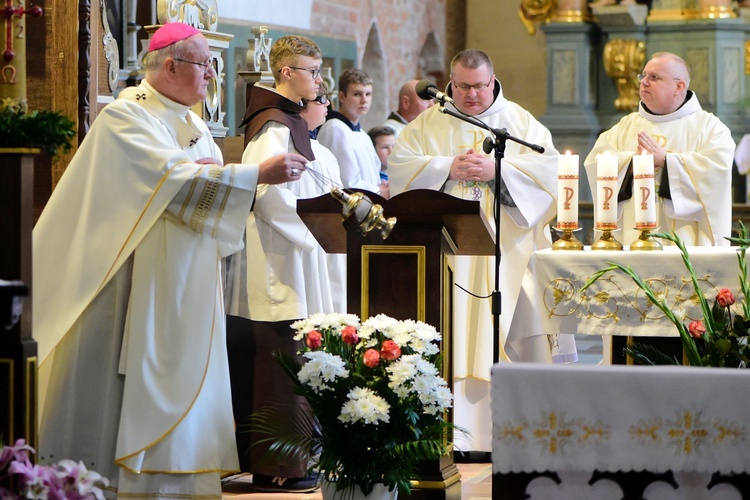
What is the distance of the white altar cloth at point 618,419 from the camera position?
3398mm

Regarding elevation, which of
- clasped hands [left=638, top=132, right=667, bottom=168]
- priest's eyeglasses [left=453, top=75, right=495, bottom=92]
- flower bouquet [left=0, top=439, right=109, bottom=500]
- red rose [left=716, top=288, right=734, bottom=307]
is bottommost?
flower bouquet [left=0, top=439, right=109, bottom=500]

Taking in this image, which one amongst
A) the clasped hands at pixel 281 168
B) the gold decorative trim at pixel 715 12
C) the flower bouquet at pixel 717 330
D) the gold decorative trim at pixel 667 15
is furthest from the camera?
the gold decorative trim at pixel 667 15

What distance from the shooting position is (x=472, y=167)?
6.25 metres

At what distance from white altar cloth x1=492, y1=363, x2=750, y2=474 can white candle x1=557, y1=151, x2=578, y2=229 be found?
2021 mm

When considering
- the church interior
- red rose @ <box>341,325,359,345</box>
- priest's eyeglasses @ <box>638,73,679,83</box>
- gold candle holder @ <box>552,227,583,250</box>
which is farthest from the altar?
the church interior

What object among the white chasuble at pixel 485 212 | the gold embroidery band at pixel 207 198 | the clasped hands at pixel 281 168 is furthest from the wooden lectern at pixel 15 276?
the white chasuble at pixel 485 212

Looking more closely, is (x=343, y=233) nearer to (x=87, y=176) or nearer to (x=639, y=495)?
(x=87, y=176)

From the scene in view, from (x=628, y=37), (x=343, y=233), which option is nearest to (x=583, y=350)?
(x=628, y=37)

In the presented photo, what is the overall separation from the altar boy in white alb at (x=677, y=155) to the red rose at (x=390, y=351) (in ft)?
7.26

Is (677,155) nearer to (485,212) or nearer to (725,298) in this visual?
(485,212)

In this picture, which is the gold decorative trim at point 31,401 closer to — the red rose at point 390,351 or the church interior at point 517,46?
the red rose at point 390,351

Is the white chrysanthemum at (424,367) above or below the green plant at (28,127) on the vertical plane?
below

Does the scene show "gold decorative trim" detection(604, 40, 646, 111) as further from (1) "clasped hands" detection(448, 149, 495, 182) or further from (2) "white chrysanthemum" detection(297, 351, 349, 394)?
(2) "white chrysanthemum" detection(297, 351, 349, 394)

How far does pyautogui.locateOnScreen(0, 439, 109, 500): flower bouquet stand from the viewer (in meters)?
3.31
